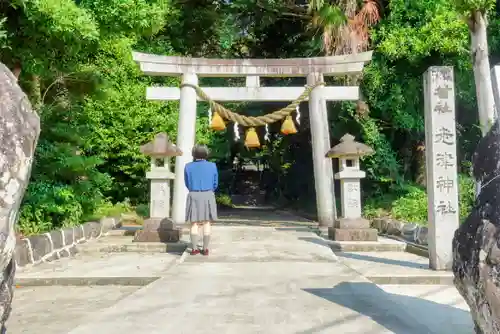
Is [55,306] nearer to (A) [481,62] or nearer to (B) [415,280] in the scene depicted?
(B) [415,280]

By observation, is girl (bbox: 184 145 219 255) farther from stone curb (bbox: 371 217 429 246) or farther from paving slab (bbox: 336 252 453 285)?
stone curb (bbox: 371 217 429 246)

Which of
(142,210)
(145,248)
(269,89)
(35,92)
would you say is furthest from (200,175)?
(142,210)

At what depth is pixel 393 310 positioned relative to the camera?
3852 millimetres

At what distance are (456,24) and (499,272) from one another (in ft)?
37.0

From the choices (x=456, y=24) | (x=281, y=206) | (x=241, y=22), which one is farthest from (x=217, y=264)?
(x=281, y=206)

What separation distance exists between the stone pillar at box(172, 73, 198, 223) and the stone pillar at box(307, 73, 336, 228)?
290 centimetres

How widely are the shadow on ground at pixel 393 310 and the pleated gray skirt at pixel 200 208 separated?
103 inches

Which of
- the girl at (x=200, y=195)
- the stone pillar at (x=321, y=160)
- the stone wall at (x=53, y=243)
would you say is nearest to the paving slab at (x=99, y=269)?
the stone wall at (x=53, y=243)

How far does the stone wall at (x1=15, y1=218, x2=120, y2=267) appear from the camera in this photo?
653cm

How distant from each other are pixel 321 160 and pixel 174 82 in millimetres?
6844

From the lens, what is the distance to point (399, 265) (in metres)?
6.65

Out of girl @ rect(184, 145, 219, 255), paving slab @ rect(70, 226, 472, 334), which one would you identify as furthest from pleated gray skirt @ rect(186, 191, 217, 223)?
paving slab @ rect(70, 226, 472, 334)

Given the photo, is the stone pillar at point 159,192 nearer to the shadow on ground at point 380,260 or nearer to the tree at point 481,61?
the shadow on ground at point 380,260

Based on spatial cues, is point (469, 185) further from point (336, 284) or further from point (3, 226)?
point (3, 226)
